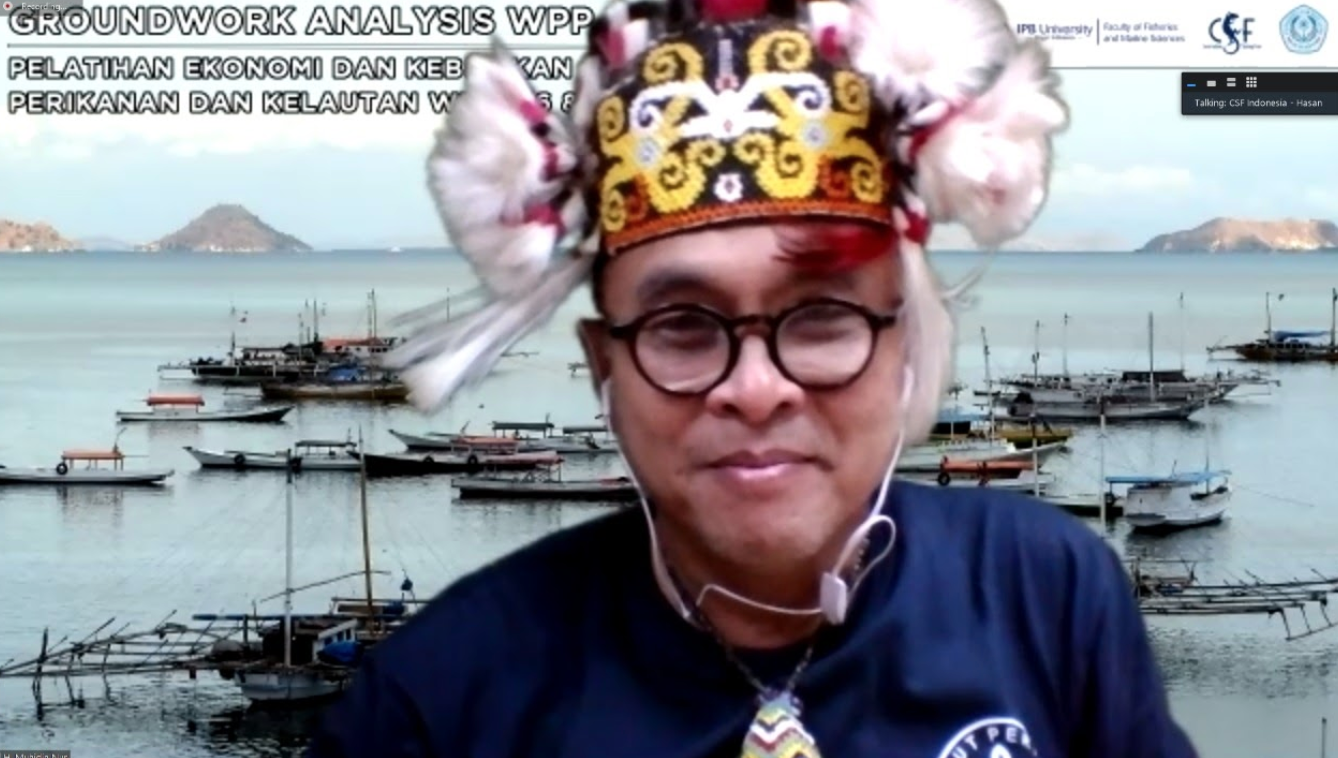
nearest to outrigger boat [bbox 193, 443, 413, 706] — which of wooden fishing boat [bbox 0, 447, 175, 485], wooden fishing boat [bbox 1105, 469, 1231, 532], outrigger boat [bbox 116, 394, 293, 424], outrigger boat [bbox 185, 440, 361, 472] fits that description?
wooden fishing boat [bbox 0, 447, 175, 485]

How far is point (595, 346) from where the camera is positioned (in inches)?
38.7

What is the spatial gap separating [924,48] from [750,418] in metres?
0.23

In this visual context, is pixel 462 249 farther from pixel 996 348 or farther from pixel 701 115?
pixel 996 348

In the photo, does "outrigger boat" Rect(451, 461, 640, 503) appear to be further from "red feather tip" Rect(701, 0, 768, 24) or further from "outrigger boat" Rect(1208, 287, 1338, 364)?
"red feather tip" Rect(701, 0, 768, 24)

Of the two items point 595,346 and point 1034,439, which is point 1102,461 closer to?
point 1034,439

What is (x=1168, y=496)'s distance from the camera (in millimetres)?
18281

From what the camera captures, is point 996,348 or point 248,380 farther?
point 996,348

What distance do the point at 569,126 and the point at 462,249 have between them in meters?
0.09

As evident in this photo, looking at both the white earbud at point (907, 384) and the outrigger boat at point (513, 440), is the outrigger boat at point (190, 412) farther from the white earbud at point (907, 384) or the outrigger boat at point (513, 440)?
the white earbud at point (907, 384)

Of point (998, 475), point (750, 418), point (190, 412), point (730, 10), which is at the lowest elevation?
point (998, 475)

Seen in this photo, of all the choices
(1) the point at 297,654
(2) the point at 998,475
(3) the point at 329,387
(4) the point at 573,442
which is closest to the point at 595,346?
(1) the point at 297,654

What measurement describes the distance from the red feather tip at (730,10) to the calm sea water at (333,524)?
0.19 meters

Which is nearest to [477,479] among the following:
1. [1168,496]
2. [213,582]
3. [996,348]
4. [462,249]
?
[213,582]

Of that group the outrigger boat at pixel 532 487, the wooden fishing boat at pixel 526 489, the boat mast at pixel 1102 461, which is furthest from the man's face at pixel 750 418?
the outrigger boat at pixel 532 487
